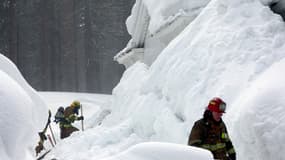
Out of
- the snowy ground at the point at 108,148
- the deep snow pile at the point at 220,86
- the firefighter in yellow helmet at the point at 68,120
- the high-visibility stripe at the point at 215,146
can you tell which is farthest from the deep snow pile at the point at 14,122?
the firefighter in yellow helmet at the point at 68,120

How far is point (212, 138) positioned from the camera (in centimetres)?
530

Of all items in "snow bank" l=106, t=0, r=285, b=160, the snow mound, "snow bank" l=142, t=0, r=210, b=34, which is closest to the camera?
the snow mound

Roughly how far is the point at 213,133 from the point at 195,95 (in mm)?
2385

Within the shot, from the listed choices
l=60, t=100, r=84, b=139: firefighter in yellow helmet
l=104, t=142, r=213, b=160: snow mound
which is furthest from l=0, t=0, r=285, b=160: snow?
l=60, t=100, r=84, b=139: firefighter in yellow helmet

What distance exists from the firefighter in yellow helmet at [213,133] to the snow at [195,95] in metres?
0.33

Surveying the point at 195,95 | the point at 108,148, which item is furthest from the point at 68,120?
the point at 195,95

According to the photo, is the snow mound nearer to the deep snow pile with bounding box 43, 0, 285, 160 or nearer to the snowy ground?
the snowy ground

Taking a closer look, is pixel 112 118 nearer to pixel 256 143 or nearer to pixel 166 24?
pixel 166 24

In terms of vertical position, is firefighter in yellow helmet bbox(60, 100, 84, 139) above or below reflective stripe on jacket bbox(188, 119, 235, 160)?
below

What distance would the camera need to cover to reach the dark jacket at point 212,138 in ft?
17.0

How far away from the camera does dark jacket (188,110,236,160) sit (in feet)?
17.0

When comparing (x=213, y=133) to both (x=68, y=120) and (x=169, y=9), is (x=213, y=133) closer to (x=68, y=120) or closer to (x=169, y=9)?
(x=169, y=9)

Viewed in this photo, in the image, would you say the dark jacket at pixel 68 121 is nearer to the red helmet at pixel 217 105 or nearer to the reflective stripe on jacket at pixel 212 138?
the reflective stripe on jacket at pixel 212 138

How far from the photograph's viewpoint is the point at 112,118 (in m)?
12.7
